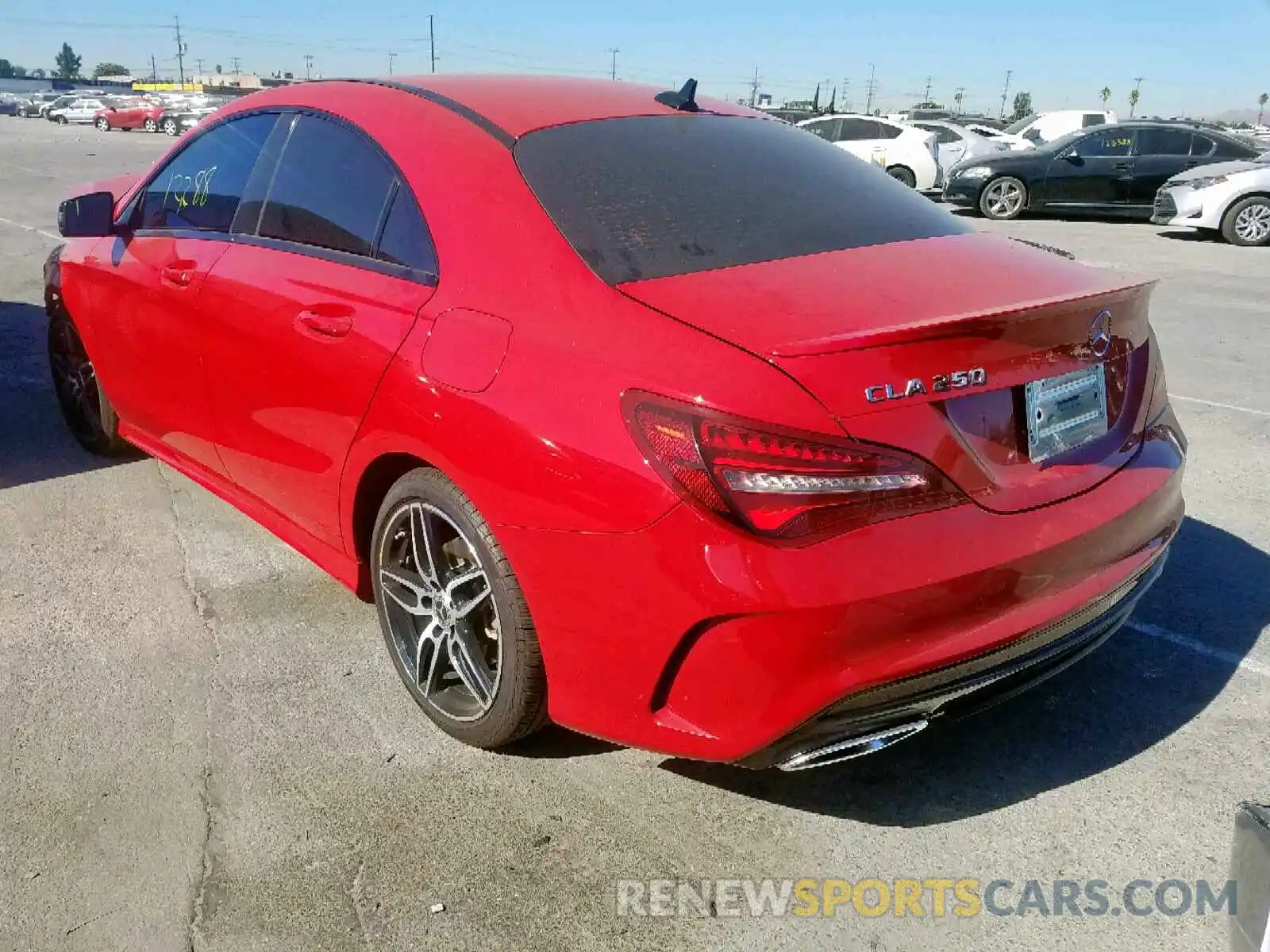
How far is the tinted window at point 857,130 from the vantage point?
1962 centimetres

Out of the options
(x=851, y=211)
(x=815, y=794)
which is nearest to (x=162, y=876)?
(x=815, y=794)

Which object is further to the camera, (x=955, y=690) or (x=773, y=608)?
(x=955, y=690)

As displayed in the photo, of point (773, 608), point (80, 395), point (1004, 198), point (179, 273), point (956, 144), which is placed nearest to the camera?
point (773, 608)

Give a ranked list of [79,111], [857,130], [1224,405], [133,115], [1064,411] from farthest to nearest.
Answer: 1. [79,111]
2. [133,115]
3. [857,130]
4. [1224,405]
5. [1064,411]

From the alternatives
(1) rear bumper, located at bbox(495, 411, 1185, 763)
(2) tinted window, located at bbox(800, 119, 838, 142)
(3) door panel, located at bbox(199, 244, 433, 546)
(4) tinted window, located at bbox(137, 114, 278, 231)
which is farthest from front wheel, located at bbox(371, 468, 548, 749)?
(2) tinted window, located at bbox(800, 119, 838, 142)

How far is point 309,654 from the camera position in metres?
3.30

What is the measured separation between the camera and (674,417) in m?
2.09

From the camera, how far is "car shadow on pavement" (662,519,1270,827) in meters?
2.63

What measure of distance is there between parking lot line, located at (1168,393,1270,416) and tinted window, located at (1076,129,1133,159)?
11.5 metres

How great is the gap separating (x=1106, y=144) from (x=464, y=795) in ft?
54.4

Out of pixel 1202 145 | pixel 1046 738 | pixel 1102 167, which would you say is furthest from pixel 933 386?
pixel 1202 145

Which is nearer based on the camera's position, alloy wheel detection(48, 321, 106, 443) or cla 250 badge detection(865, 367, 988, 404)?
cla 250 badge detection(865, 367, 988, 404)

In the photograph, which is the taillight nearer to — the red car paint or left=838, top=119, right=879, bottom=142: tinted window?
left=838, top=119, right=879, bottom=142: tinted window

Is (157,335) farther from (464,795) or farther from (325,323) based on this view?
(464,795)
